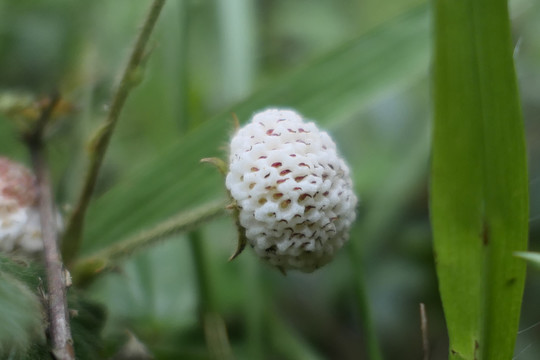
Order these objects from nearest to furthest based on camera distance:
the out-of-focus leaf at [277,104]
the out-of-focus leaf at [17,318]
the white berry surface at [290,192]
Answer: the out-of-focus leaf at [17,318]
the white berry surface at [290,192]
the out-of-focus leaf at [277,104]

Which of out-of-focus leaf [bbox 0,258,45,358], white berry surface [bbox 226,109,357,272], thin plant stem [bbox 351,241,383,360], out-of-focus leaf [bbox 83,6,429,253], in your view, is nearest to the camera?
out-of-focus leaf [bbox 0,258,45,358]

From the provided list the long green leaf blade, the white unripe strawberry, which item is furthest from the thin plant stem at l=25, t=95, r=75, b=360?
the long green leaf blade

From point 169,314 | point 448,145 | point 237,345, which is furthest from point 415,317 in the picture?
point 448,145

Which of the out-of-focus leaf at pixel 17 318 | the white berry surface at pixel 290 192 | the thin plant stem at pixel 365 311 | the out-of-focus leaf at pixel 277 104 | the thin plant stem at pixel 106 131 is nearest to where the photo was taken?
the out-of-focus leaf at pixel 17 318

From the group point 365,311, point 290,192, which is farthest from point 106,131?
point 365,311

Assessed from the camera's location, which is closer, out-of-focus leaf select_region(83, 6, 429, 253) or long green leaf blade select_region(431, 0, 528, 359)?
long green leaf blade select_region(431, 0, 528, 359)

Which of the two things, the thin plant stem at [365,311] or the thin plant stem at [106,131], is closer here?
the thin plant stem at [106,131]

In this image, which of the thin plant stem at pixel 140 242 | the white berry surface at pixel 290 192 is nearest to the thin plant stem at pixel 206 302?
the thin plant stem at pixel 140 242

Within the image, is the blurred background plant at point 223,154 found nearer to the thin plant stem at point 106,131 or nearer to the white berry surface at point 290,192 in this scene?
the thin plant stem at point 106,131

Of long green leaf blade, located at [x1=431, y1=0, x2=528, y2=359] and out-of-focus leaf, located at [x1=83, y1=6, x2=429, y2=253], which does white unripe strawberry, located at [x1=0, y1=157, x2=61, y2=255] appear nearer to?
out-of-focus leaf, located at [x1=83, y1=6, x2=429, y2=253]
